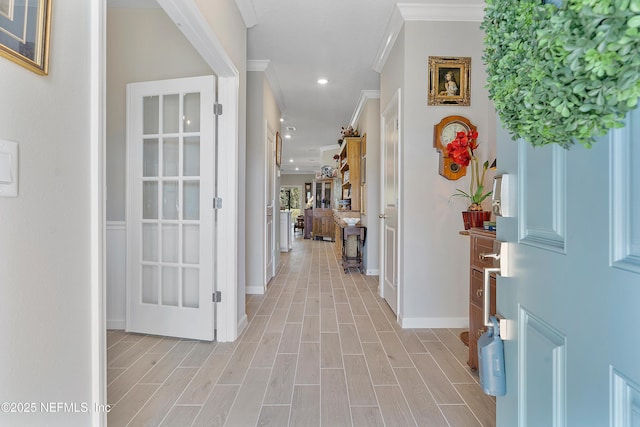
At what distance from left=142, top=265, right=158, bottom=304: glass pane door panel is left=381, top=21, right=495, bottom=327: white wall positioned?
209cm

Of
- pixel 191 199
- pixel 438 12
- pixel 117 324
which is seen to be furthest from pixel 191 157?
pixel 438 12

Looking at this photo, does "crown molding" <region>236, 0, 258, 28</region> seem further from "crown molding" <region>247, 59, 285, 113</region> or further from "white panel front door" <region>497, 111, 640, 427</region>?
"white panel front door" <region>497, 111, 640, 427</region>

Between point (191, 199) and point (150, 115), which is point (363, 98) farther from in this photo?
point (191, 199)

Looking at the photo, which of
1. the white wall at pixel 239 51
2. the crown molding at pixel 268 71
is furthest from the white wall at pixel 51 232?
the crown molding at pixel 268 71

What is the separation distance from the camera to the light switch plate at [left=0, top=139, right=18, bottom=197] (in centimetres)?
71

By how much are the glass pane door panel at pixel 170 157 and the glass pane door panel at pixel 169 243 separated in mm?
433

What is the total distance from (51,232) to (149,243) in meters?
1.88

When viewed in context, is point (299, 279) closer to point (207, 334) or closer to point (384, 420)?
point (207, 334)

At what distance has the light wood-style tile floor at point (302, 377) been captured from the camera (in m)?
1.62

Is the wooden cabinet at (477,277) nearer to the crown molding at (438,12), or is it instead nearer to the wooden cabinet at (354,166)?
the crown molding at (438,12)

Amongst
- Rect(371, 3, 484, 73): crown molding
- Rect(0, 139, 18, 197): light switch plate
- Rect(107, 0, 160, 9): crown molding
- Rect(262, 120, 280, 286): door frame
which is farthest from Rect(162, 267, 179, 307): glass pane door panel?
Rect(371, 3, 484, 73): crown molding

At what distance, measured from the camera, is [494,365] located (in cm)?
95

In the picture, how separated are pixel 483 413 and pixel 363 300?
2027mm

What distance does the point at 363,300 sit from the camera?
144 inches
